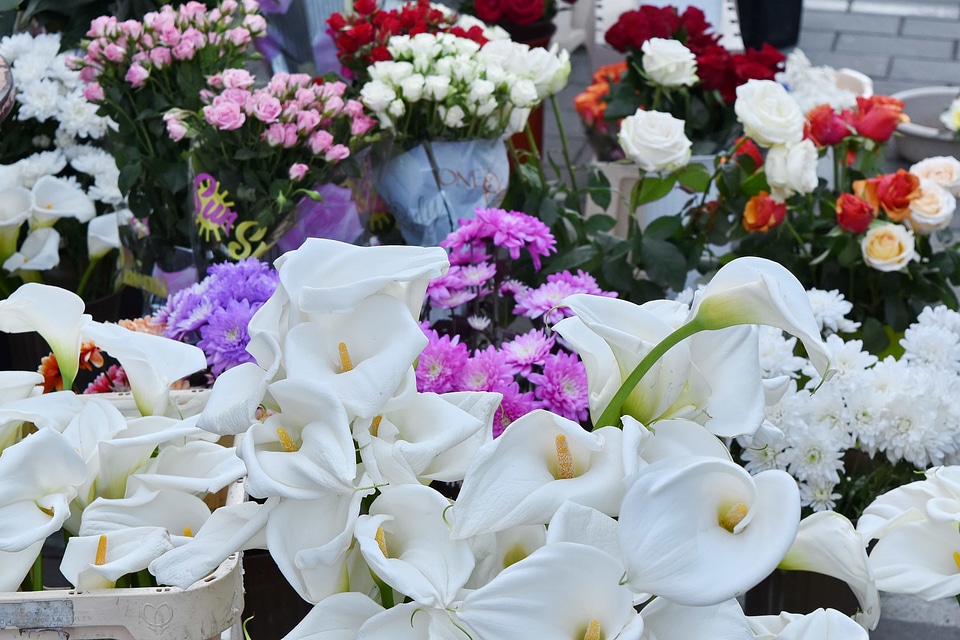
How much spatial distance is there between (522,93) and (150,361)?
0.59m

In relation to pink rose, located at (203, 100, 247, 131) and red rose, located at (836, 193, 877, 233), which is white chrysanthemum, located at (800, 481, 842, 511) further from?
pink rose, located at (203, 100, 247, 131)

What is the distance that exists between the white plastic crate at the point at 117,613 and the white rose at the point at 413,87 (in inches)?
24.8

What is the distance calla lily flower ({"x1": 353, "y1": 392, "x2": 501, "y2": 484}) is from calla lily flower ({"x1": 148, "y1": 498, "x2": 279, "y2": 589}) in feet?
0.14

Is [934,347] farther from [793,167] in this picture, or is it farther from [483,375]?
[483,375]

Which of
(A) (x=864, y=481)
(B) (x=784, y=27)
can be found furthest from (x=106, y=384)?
(B) (x=784, y=27)

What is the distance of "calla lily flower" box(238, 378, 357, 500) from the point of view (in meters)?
0.37

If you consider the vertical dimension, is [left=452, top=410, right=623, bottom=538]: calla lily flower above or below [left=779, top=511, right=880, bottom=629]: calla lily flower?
above

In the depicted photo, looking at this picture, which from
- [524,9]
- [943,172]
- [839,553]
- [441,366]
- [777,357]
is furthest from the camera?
[524,9]

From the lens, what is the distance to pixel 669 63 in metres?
1.27

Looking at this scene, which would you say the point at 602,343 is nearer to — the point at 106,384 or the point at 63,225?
the point at 106,384

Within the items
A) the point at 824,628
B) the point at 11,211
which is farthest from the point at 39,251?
the point at 824,628

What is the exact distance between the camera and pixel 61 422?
1.77 ft

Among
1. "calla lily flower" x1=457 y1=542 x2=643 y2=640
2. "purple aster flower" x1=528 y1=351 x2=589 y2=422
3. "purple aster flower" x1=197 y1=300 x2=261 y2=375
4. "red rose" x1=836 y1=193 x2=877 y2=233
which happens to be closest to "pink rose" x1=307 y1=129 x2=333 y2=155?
"purple aster flower" x1=197 y1=300 x2=261 y2=375

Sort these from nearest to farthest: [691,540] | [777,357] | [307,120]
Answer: [691,540], [777,357], [307,120]
